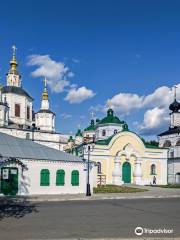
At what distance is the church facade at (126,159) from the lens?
146 feet

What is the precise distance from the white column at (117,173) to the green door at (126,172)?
86 centimetres

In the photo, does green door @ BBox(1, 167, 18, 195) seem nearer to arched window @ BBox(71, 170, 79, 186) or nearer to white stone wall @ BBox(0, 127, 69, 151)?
arched window @ BBox(71, 170, 79, 186)

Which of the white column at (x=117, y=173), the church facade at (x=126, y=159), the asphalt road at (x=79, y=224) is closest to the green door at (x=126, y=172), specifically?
the church facade at (x=126, y=159)

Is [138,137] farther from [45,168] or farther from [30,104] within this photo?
[45,168]

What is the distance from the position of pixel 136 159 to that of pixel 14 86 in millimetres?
20931

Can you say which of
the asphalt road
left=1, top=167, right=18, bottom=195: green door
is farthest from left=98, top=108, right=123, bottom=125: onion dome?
the asphalt road

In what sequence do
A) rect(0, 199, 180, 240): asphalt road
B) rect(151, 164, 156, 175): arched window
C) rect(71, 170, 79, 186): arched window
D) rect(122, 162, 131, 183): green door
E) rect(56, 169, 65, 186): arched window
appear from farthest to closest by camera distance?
rect(151, 164, 156, 175): arched window < rect(122, 162, 131, 183): green door < rect(71, 170, 79, 186): arched window < rect(56, 169, 65, 186): arched window < rect(0, 199, 180, 240): asphalt road

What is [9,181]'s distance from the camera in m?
26.6

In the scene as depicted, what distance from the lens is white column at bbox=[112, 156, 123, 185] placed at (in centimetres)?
4425

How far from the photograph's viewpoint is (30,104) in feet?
182

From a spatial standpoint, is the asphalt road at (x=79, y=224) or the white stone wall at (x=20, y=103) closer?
the asphalt road at (x=79, y=224)

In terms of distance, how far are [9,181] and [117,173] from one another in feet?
66.1

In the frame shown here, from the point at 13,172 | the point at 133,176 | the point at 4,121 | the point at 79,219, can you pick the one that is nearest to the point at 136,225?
the point at 79,219

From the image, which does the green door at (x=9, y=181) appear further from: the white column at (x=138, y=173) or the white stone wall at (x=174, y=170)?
the white stone wall at (x=174, y=170)
